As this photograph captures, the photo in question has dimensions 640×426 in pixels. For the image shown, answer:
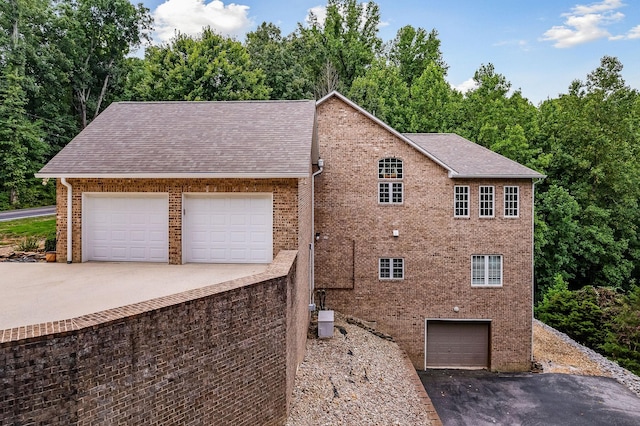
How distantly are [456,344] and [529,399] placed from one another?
11.6 feet

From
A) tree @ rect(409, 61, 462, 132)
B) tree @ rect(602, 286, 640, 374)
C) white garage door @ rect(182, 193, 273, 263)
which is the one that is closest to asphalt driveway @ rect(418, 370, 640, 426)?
tree @ rect(602, 286, 640, 374)

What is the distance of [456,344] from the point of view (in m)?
15.3

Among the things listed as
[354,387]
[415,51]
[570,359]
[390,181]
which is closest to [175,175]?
[354,387]

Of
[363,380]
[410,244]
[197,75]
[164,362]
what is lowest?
[363,380]

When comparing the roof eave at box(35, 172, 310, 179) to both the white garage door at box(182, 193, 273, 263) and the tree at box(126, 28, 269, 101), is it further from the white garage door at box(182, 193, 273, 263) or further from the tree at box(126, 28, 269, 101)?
the tree at box(126, 28, 269, 101)

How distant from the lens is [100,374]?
13.6 ft

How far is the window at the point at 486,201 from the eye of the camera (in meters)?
14.7

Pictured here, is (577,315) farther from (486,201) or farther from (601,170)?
(601,170)

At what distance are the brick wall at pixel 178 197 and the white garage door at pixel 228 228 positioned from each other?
217 millimetres

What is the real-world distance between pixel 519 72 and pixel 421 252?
21326 millimetres

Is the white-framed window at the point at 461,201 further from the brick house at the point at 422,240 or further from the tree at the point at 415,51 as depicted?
the tree at the point at 415,51

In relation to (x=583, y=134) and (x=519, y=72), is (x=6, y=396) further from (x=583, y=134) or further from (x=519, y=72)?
(x=519, y=72)

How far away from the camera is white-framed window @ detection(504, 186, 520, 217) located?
14742 millimetres

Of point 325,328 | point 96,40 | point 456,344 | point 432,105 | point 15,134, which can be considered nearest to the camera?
point 325,328
